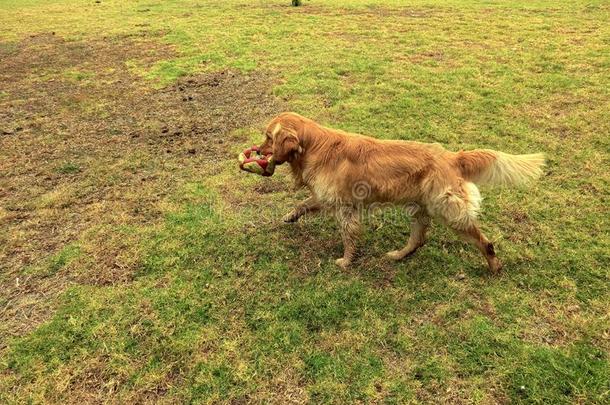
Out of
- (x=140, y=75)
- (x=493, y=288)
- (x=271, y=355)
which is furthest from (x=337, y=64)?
(x=271, y=355)

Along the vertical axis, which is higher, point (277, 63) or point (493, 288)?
point (277, 63)

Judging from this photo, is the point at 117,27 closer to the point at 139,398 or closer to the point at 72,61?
the point at 72,61

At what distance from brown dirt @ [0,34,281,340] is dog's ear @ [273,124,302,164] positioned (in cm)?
194

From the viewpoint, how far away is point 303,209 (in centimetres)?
514

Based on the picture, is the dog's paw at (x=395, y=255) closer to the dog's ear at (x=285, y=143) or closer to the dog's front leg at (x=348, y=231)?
the dog's front leg at (x=348, y=231)

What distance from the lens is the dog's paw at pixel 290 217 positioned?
17.1 ft

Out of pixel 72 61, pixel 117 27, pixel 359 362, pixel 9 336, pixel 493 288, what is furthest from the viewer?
pixel 117 27

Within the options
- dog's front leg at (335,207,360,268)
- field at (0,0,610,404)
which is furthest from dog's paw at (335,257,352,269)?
field at (0,0,610,404)

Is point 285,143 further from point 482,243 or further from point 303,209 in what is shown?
point 482,243

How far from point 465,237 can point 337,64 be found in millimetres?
7426

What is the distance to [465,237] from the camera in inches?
168

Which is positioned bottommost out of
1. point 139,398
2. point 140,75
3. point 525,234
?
point 139,398

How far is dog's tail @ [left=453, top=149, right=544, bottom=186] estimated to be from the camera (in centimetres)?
415

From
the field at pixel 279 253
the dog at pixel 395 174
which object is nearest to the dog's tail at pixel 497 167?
the dog at pixel 395 174
